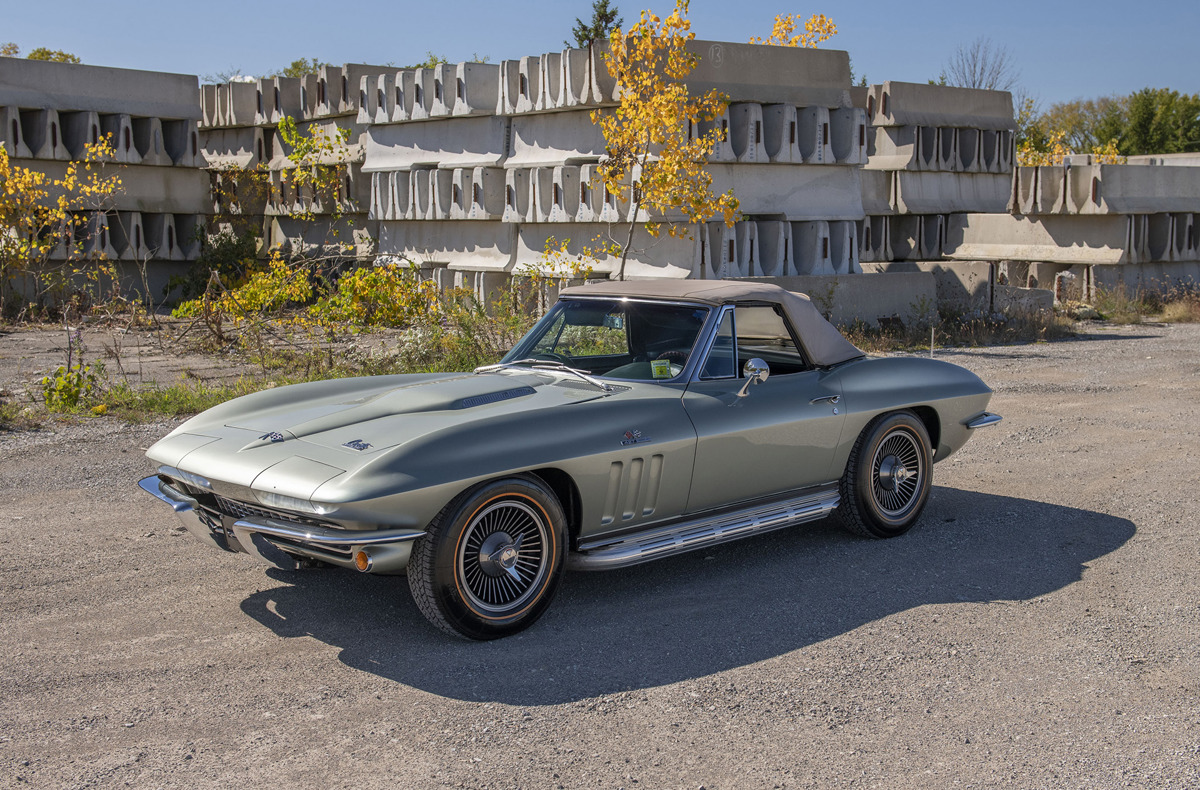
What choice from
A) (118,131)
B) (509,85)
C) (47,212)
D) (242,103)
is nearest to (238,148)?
(242,103)

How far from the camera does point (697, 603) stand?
4.99 metres

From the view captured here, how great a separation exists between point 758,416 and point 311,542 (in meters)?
2.32

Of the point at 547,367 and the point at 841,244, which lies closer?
the point at 547,367

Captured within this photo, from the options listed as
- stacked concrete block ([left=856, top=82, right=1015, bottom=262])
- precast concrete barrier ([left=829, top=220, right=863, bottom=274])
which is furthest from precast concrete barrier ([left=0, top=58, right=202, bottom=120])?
stacked concrete block ([left=856, top=82, right=1015, bottom=262])

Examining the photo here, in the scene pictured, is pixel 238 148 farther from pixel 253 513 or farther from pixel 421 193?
pixel 253 513

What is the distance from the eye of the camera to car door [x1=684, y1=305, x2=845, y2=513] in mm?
5203

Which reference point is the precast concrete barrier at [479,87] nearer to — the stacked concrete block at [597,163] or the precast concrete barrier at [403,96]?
the stacked concrete block at [597,163]

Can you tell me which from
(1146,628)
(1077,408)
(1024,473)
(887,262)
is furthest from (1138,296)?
(1146,628)

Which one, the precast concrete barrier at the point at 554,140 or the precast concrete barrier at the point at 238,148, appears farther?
the precast concrete barrier at the point at 238,148

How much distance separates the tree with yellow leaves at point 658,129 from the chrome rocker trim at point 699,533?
771cm

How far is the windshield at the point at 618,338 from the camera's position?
5.54 m

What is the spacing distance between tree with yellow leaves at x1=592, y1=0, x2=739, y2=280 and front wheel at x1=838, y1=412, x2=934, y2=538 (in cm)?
723

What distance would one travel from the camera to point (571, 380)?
5.51 m

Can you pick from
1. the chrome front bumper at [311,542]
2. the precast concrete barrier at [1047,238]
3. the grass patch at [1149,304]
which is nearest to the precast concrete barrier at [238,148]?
the precast concrete barrier at [1047,238]
